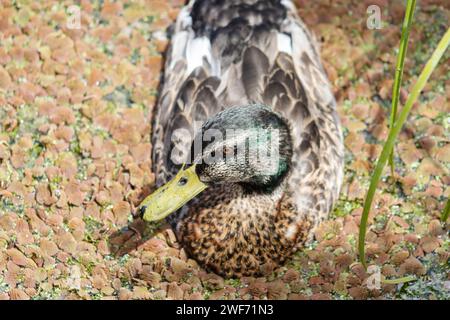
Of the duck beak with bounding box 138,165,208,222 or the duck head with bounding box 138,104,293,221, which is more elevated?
the duck head with bounding box 138,104,293,221

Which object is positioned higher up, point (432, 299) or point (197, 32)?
point (197, 32)

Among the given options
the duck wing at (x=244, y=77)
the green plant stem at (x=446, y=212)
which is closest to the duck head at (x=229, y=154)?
the duck wing at (x=244, y=77)

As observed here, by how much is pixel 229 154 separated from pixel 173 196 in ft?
1.09

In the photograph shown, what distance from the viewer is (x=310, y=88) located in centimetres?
534

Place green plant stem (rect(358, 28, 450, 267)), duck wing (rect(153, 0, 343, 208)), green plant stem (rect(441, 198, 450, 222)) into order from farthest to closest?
duck wing (rect(153, 0, 343, 208)) → green plant stem (rect(441, 198, 450, 222)) → green plant stem (rect(358, 28, 450, 267))

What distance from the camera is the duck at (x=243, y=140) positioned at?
14.1 feet

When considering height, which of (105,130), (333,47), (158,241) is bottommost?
(158,241)

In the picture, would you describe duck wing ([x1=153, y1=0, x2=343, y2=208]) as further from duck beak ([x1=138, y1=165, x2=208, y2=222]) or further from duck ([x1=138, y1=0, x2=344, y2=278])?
duck beak ([x1=138, y1=165, x2=208, y2=222])

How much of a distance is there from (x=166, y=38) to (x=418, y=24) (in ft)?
5.33

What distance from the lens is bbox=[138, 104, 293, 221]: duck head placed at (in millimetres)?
4215

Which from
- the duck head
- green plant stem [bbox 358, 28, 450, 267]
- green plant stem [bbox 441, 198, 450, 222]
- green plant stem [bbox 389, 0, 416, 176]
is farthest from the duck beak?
green plant stem [bbox 441, 198, 450, 222]
